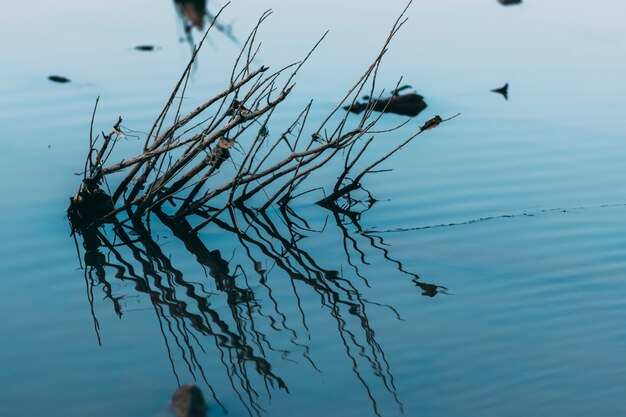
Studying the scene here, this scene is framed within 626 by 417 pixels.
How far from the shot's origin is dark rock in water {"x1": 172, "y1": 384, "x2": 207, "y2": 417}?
5734 millimetres

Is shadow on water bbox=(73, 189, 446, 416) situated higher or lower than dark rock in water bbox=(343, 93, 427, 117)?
lower

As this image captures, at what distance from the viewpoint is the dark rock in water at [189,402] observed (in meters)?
5.73

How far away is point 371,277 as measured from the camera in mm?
7773

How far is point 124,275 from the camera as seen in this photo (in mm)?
7902

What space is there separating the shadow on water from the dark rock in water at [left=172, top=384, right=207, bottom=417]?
0.28 m

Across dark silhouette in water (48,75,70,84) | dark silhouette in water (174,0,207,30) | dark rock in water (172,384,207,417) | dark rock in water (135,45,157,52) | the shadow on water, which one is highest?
dark silhouette in water (174,0,207,30)

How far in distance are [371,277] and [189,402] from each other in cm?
241

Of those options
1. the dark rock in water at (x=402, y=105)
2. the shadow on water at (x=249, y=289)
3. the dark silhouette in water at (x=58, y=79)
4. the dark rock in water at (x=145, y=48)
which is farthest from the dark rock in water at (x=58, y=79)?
the shadow on water at (x=249, y=289)

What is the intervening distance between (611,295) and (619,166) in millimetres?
3071

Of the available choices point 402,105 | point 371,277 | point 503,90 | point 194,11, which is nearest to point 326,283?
point 371,277

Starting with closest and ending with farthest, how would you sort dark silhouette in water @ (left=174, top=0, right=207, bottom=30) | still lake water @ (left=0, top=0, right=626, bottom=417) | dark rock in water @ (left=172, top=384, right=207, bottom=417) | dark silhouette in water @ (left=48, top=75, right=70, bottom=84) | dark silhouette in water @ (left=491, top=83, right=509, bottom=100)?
1. dark rock in water @ (left=172, top=384, right=207, bottom=417)
2. still lake water @ (left=0, top=0, right=626, bottom=417)
3. dark silhouette in water @ (left=491, top=83, right=509, bottom=100)
4. dark silhouette in water @ (left=48, top=75, right=70, bottom=84)
5. dark silhouette in water @ (left=174, top=0, right=207, bottom=30)

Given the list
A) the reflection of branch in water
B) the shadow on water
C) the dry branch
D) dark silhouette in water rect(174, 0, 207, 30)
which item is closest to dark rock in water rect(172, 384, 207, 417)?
the shadow on water

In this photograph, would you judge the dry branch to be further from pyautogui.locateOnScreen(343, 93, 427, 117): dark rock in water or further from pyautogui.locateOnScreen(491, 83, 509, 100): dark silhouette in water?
pyautogui.locateOnScreen(491, 83, 509, 100): dark silhouette in water

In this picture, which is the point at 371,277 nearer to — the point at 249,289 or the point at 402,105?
the point at 249,289
